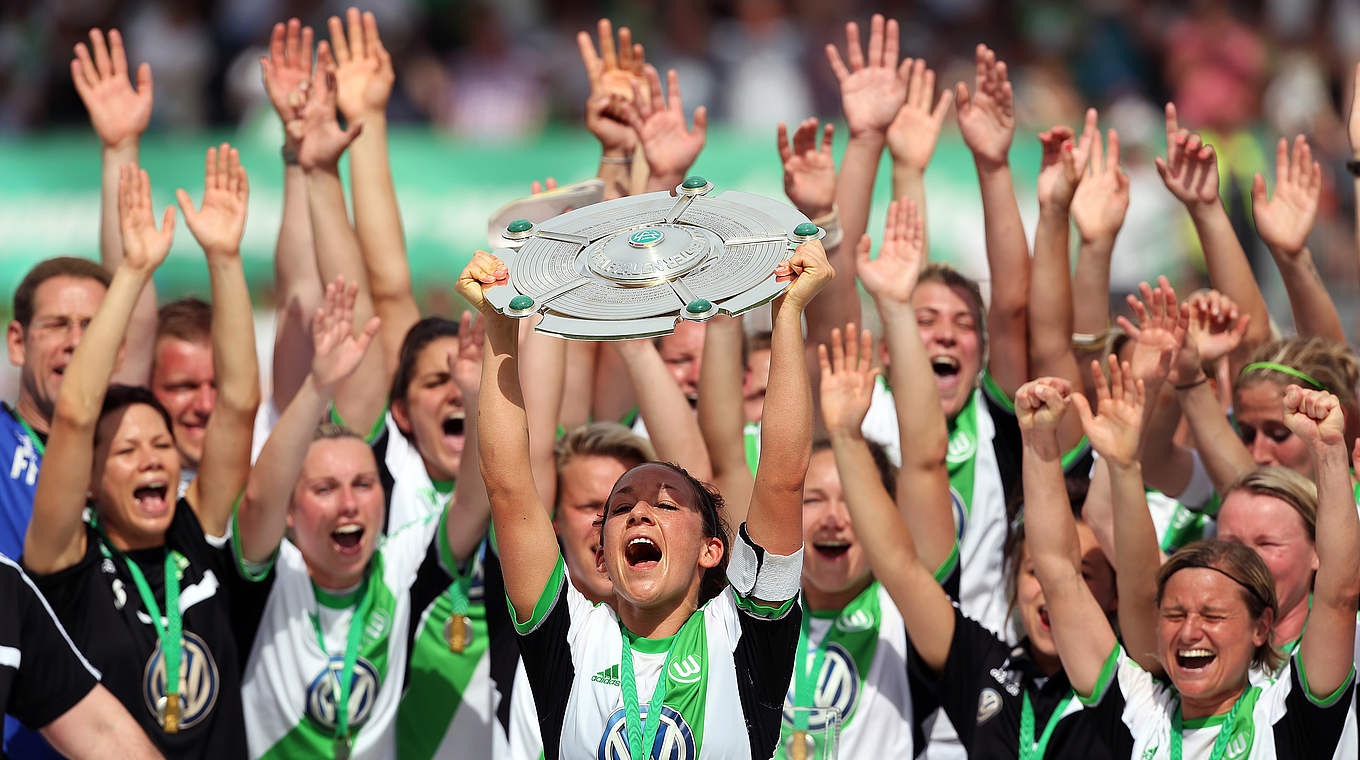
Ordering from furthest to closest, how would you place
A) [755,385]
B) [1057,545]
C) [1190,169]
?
[755,385] → [1190,169] → [1057,545]

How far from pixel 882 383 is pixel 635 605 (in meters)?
2.38

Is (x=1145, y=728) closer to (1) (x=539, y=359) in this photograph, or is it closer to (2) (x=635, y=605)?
(2) (x=635, y=605)

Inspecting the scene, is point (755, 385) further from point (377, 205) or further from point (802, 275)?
point (802, 275)

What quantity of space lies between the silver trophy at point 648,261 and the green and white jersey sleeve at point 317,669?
1.61 metres

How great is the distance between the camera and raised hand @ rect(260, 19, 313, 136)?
5.76 metres

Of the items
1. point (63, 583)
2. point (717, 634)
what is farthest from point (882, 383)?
point (63, 583)

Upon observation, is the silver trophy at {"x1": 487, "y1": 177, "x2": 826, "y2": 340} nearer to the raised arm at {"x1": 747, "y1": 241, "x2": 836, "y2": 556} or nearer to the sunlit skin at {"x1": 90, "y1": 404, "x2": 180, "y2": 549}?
the raised arm at {"x1": 747, "y1": 241, "x2": 836, "y2": 556}

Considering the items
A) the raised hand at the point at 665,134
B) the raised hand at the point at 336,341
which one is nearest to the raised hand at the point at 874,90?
the raised hand at the point at 665,134

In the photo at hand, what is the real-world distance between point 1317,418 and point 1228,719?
83cm

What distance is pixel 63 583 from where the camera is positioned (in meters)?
4.70

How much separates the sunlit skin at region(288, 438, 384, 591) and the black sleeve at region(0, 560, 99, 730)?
84cm

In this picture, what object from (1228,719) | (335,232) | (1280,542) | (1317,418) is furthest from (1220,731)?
(335,232)

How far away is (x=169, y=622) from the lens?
480 cm

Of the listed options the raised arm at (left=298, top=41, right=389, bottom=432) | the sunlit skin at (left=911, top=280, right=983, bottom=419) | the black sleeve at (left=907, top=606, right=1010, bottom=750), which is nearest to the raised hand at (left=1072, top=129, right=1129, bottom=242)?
the sunlit skin at (left=911, top=280, right=983, bottom=419)
